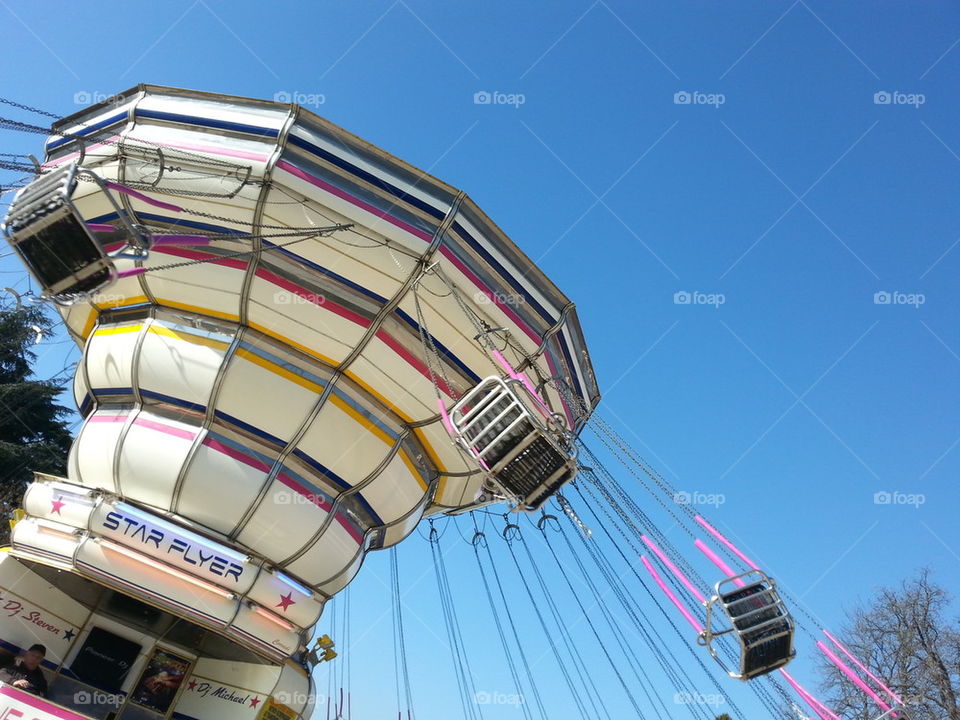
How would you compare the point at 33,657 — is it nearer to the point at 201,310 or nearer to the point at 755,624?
the point at 201,310

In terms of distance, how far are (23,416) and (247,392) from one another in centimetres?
1932

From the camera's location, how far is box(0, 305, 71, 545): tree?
2317cm

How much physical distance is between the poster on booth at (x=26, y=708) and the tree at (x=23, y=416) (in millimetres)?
14844

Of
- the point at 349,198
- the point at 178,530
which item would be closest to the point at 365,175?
the point at 349,198

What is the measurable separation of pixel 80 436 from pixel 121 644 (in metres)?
3.56

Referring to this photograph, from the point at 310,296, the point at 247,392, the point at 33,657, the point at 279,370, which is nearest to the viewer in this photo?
the point at 33,657

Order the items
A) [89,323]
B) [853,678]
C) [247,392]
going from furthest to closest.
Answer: [89,323]
[247,392]
[853,678]

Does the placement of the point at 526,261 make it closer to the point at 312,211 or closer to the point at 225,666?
the point at 312,211

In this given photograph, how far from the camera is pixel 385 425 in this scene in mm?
11750

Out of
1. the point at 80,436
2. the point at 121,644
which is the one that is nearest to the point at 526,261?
the point at 80,436

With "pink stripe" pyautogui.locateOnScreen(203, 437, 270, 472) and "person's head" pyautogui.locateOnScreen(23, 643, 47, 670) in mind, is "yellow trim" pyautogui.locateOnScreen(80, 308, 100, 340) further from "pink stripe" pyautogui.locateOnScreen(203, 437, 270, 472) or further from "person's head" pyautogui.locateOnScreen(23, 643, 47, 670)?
"person's head" pyautogui.locateOnScreen(23, 643, 47, 670)

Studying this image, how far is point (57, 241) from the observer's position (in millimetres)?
7781

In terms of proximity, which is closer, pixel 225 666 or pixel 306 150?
pixel 306 150

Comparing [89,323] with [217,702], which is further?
[89,323]
